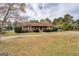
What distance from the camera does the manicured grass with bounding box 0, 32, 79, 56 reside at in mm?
2328

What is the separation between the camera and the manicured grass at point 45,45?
2328mm

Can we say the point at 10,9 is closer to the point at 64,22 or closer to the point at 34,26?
the point at 34,26

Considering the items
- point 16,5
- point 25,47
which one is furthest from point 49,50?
point 16,5

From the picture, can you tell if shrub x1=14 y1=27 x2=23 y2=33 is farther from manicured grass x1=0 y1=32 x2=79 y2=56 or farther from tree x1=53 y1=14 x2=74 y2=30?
tree x1=53 y1=14 x2=74 y2=30

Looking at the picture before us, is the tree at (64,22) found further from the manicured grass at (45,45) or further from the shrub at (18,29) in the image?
the shrub at (18,29)

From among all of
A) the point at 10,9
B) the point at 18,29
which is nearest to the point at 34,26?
the point at 18,29

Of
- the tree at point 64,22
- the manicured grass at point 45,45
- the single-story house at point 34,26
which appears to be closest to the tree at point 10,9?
the single-story house at point 34,26

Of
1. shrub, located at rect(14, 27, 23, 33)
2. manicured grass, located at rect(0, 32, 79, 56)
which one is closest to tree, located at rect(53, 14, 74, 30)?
manicured grass, located at rect(0, 32, 79, 56)

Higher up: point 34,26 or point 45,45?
point 34,26

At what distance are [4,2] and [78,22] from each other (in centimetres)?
68

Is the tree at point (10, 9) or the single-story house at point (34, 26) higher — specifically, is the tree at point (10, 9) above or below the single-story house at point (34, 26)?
above

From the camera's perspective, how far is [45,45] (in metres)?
2.34

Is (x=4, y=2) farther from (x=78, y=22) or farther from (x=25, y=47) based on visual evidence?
(x=78, y=22)

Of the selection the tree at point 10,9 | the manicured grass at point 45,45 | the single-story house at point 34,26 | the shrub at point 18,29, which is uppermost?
the tree at point 10,9
